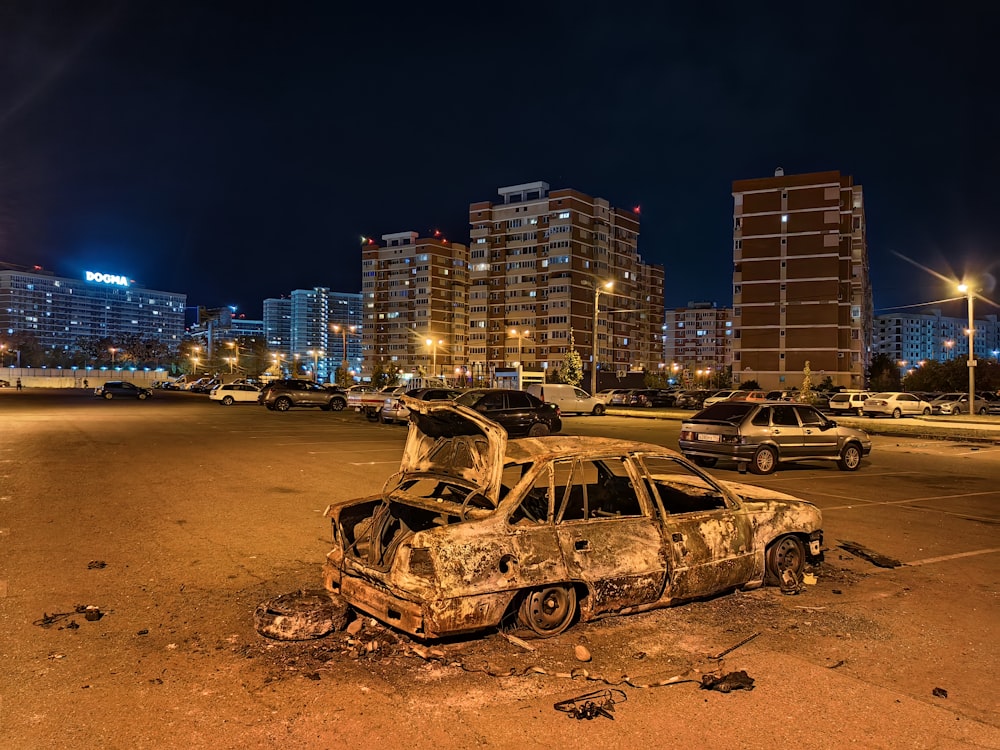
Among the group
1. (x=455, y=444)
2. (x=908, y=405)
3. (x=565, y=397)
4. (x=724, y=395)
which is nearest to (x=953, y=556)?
(x=455, y=444)

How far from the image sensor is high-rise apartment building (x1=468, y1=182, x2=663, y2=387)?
11719 centimetres

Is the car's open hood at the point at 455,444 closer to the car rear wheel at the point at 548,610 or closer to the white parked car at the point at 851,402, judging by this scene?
the car rear wheel at the point at 548,610

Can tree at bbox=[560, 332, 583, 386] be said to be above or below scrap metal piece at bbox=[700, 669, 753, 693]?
above

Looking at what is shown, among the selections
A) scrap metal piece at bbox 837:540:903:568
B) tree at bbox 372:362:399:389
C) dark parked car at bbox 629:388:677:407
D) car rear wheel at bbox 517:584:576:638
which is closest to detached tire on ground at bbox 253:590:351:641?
car rear wheel at bbox 517:584:576:638

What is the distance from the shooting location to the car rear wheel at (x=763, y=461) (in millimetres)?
14766

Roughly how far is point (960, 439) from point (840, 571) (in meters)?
22.5

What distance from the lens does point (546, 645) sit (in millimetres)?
5082

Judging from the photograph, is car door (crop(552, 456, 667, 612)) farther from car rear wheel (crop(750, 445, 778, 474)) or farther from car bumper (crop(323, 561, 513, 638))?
car rear wheel (crop(750, 445, 778, 474))

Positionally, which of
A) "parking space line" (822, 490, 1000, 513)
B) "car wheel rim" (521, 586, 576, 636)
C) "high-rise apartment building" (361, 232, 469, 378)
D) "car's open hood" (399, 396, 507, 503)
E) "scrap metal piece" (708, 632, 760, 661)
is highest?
"high-rise apartment building" (361, 232, 469, 378)

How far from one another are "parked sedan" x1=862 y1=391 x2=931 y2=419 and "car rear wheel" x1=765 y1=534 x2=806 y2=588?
4239 centimetres

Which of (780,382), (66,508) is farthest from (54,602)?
(780,382)

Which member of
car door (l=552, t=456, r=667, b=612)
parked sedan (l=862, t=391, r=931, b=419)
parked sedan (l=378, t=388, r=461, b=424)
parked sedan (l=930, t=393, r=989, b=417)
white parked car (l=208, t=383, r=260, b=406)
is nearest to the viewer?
car door (l=552, t=456, r=667, b=612)

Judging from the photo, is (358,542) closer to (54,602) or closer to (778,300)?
(54,602)

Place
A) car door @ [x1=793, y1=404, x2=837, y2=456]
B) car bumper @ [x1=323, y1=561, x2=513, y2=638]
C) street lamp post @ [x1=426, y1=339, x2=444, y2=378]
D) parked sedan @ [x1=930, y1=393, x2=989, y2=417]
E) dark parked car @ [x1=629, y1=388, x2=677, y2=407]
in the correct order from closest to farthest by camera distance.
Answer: car bumper @ [x1=323, y1=561, x2=513, y2=638] → car door @ [x1=793, y1=404, x2=837, y2=456] → parked sedan @ [x1=930, y1=393, x2=989, y2=417] → dark parked car @ [x1=629, y1=388, x2=677, y2=407] → street lamp post @ [x1=426, y1=339, x2=444, y2=378]
